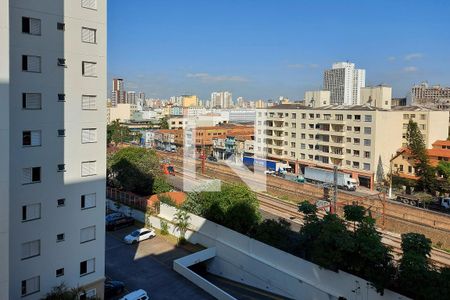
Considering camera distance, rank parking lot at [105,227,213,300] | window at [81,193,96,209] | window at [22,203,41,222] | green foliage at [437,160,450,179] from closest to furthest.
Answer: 1. window at [22,203,41,222]
2. window at [81,193,96,209]
3. parking lot at [105,227,213,300]
4. green foliage at [437,160,450,179]

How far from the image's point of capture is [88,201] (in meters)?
9.14

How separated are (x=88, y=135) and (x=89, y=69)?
4.81 feet

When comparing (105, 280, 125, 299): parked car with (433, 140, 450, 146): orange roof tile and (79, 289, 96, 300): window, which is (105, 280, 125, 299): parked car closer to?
(79, 289, 96, 300): window

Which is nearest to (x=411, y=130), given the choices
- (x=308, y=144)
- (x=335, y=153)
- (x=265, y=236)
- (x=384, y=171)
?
(x=384, y=171)

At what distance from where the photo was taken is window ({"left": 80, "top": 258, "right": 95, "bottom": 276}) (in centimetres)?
921

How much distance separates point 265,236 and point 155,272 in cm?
364

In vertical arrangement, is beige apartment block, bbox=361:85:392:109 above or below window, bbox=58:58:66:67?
above

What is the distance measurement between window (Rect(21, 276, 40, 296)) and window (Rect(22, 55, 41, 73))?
14.1ft

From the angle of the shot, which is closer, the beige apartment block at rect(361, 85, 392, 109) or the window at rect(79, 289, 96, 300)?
the window at rect(79, 289, 96, 300)

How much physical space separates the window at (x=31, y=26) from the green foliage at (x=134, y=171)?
524 inches

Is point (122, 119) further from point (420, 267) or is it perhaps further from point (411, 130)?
point (420, 267)

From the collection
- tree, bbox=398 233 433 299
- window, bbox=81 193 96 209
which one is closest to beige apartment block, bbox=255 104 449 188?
tree, bbox=398 233 433 299

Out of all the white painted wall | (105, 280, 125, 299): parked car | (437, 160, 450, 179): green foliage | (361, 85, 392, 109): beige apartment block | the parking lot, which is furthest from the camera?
(361, 85, 392, 109): beige apartment block

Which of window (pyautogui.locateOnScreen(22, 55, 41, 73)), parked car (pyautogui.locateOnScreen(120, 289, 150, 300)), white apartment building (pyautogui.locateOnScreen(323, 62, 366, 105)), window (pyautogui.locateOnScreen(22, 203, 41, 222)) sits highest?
white apartment building (pyautogui.locateOnScreen(323, 62, 366, 105))
